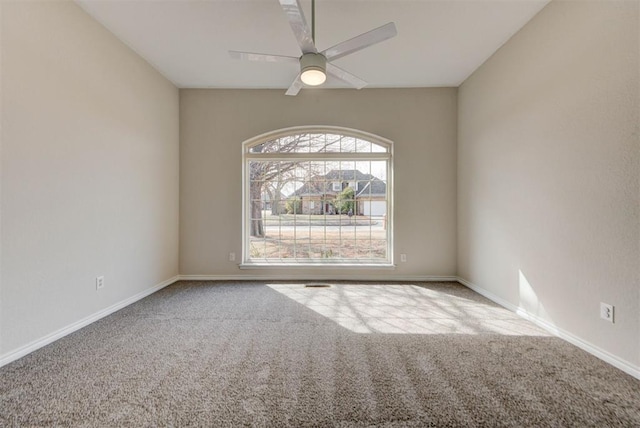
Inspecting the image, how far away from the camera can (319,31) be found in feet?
8.36

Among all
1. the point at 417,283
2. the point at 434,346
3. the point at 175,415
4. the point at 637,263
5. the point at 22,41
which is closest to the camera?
the point at 175,415

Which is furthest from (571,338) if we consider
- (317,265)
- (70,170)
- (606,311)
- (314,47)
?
(70,170)

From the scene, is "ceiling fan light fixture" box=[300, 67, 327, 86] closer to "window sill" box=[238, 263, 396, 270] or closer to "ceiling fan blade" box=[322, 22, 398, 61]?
"ceiling fan blade" box=[322, 22, 398, 61]

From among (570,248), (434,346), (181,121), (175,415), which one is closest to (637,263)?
(570,248)

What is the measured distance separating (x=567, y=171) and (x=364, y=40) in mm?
1873

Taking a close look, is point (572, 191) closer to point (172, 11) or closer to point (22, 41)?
point (172, 11)

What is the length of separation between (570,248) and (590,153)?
722 millimetres

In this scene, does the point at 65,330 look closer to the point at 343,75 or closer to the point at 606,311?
the point at 343,75

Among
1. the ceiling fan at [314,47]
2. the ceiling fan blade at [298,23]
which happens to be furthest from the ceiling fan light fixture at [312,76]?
the ceiling fan blade at [298,23]

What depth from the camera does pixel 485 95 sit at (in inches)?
123

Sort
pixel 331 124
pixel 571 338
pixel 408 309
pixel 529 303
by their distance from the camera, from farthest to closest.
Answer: pixel 331 124 < pixel 408 309 < pixel 529 303 < pixel 571 338

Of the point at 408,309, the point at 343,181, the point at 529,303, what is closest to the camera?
the point at 529,303

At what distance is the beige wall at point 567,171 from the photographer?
172 centimetres

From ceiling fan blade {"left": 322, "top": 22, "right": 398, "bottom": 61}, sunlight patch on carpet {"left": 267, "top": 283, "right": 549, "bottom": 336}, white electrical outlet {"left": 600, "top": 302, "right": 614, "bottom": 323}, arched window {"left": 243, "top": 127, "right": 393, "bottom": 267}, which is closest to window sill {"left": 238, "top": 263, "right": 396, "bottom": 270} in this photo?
arched window {"left": 243, "top": 127, "right": 393, "bottom": 267}
